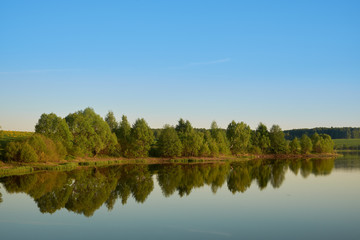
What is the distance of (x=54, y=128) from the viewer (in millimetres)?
68812

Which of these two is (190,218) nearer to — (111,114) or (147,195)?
(147,195)

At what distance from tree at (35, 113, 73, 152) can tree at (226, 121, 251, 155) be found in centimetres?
5699

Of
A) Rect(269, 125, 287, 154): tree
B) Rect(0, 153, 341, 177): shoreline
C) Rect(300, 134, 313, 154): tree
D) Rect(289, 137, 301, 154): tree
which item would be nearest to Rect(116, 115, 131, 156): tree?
Rect(0, 153, 341, 177): shoreline

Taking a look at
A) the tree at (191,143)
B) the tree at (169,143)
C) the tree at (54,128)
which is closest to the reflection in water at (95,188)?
the tree at (54,128)

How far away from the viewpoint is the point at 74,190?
34.9 meters

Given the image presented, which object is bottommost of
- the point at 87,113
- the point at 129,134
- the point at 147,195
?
the point at 147,195

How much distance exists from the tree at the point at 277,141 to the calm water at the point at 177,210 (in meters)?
72.9

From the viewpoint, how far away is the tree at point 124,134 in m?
85.9

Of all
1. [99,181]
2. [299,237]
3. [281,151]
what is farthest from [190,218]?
[281,151]

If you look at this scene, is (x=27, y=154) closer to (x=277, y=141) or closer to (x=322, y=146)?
(x=277, y=141)

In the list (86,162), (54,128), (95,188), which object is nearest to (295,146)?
(86,162)

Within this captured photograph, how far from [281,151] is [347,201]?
291 ft

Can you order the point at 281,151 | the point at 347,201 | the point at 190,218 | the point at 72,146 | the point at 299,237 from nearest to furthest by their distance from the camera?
the point at 299,237 < the point at 190,218 < the point at 347,201 < the point at 72,146 < the point at 281,151

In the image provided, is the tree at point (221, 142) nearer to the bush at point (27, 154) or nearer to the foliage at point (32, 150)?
the foliage at point (32, 150)
